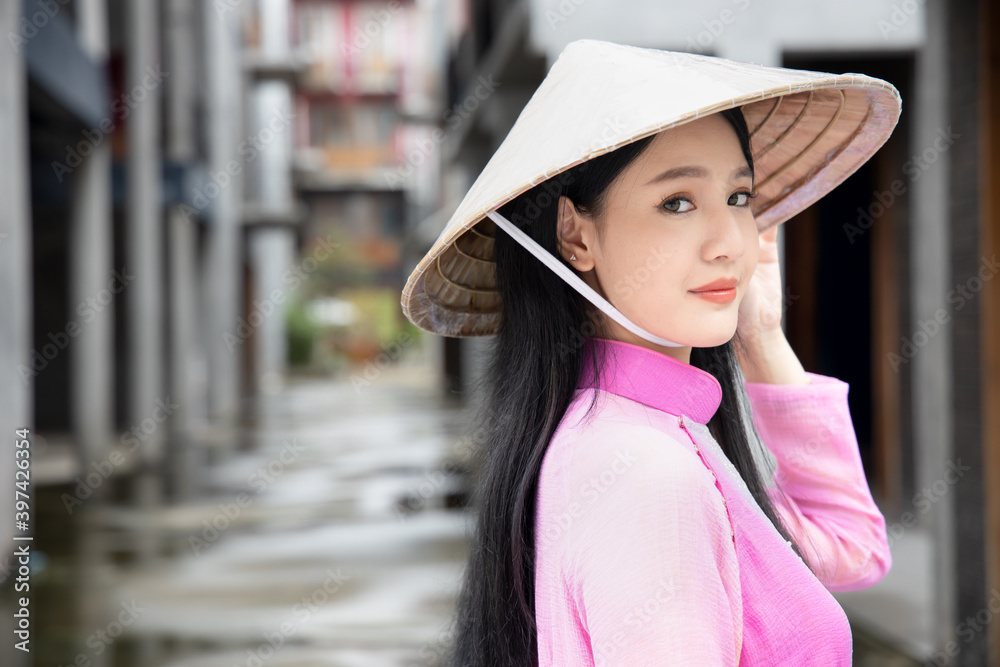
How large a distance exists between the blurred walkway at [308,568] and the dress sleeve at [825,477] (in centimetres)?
110

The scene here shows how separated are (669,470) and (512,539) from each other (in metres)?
0.27

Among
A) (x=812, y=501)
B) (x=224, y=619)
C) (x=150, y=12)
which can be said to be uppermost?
(x=150, y=12)

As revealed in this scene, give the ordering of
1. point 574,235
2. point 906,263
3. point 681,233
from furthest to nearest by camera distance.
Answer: point 906,263 < point 574,235 < point 681,233

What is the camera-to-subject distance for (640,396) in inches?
45.8

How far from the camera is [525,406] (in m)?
1.23

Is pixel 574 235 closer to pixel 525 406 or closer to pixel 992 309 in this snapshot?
pixel 525 406

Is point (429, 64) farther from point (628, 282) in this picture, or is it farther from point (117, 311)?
point (628, 282)

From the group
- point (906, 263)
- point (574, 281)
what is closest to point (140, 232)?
point (906, 263)

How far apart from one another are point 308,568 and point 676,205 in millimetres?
5321

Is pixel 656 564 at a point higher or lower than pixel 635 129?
lower

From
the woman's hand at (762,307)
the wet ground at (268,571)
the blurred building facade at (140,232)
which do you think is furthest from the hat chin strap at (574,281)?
the blurred building facade at (140,232)

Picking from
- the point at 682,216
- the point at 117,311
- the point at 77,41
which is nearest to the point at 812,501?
the point at 682,216

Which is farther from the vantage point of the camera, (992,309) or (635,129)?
(992,309)

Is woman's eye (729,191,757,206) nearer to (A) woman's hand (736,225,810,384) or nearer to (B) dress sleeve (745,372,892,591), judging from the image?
(A) woman's hand (736,225,810,384)
